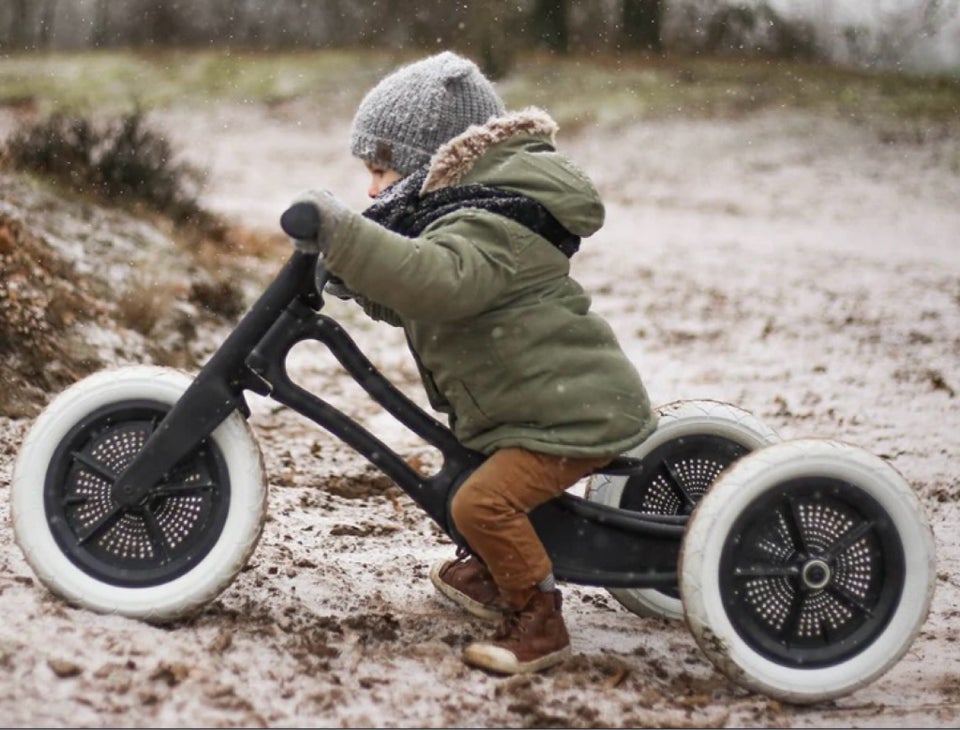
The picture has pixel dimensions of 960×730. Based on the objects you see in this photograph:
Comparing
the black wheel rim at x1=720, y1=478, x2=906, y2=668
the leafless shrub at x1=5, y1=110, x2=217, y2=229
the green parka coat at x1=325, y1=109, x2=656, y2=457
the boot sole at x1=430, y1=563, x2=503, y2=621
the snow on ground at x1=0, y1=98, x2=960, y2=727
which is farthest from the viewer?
the leafless shrub at x1=5, y1=110, x2=217, y2=229

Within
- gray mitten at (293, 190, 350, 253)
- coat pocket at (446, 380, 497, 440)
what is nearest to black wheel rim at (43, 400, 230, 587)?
coat pocket at (446, 380, 497, 440)

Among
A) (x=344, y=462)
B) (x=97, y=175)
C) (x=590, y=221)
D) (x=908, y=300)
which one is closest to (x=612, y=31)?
(x=908, y=300)

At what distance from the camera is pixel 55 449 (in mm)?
2979

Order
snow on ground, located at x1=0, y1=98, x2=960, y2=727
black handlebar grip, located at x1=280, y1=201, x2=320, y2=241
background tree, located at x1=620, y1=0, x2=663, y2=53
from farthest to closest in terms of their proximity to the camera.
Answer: background tree, located at x1=620, y1=0, x2=663, y2=53 < snow on ground, located at x1=0, y1=98, x2=960, y2=727 < black handlebar grip, located at x1=280, y1=201, x2=320, y2=241

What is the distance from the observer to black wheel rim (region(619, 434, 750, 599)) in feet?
11.3

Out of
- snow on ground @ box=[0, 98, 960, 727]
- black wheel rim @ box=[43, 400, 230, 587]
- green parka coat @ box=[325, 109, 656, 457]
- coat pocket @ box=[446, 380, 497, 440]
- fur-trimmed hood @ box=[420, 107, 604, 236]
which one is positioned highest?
fur-trimmed hood @ box=[420, 107, 604, 236]

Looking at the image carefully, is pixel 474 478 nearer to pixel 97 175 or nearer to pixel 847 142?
pixel 97 175

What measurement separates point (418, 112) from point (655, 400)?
4060 mm

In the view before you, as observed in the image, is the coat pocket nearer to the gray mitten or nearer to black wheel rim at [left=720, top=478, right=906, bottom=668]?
the gray mitten

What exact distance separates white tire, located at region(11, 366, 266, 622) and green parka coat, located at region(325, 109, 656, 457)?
57 cm

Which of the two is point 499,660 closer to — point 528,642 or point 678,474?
point 528,642

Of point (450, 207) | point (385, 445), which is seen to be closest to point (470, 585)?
point (385, 445)

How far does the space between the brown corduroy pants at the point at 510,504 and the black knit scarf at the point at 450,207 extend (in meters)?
0.52

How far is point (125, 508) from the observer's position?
9.76ft
